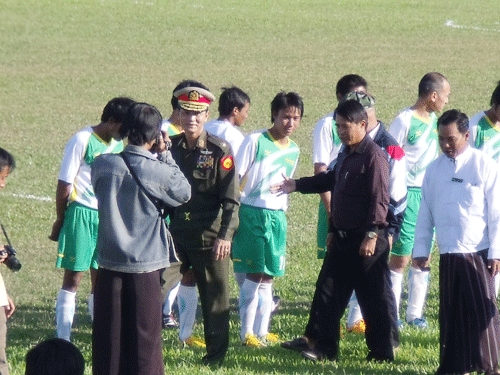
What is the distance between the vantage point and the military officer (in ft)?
22.0

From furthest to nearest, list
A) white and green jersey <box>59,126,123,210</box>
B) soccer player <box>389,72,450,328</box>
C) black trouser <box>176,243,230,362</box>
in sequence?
soccer player <box>389,72,450,328</box> → white and green jersey <box>59,126,123,210</box> → black trouser <box>176,243,230,362</box>

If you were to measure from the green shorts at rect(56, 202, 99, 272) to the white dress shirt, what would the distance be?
2.70 m

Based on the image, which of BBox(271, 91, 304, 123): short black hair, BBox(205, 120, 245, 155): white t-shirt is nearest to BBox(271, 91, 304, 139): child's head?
BBox(271, 91, 304, 123): short black hair

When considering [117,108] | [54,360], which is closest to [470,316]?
[117,108]

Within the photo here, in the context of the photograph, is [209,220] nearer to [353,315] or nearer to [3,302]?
[3,302]

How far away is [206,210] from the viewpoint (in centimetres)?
679

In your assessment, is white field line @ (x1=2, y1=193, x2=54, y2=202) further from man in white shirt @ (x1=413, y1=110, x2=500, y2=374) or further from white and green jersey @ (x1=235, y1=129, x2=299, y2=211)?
man in white shirt @ (x1=413, y1=110, x2=500, y2=374)

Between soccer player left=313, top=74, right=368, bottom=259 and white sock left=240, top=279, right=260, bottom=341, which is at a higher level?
soccer player left=313, top=74, right=368, bottom=259

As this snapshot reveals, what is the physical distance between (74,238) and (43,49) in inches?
815

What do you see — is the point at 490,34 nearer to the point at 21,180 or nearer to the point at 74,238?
the point at 21,180

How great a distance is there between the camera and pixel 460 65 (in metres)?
26.3

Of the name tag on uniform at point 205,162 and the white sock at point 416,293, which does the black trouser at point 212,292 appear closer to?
the name tag on uniform at point 205,162

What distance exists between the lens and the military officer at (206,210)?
Result: 6.70 meters

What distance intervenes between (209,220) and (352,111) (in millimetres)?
1248
